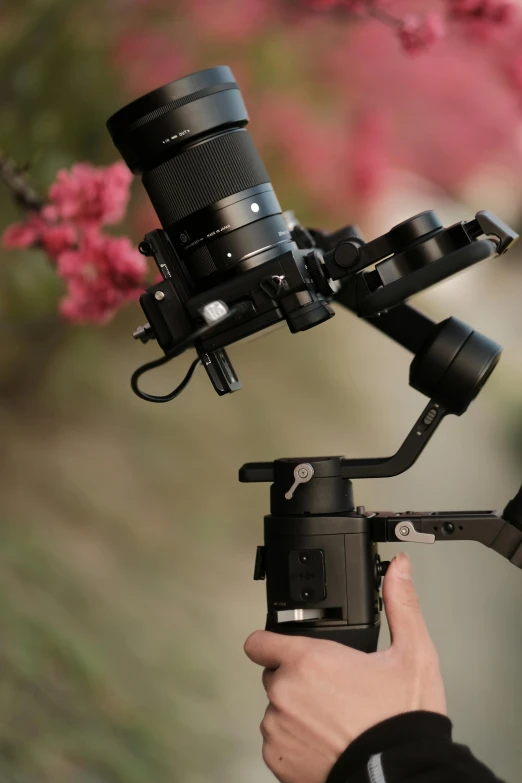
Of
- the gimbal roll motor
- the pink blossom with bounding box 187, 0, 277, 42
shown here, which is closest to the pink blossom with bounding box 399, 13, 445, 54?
the pink blossom with bounding box 187, 0, 277, 42

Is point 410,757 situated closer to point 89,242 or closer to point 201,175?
point 201,175

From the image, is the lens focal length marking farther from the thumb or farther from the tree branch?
the tree branch

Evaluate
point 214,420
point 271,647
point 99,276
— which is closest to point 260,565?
point 271,647

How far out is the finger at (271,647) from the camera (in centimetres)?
70

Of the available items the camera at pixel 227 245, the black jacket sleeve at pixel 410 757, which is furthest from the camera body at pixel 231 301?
the black jacket sleeve at pixel 410 757

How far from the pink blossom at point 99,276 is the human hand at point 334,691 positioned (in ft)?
2.90

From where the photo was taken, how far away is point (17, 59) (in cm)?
146

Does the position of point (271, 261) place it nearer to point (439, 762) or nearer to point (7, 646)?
point (439, 762)

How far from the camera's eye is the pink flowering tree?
4.35 ft

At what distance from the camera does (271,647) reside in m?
0.71

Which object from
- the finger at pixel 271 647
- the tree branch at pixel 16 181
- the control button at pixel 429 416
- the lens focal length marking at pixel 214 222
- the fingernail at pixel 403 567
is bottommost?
the finger at pixel 271 647

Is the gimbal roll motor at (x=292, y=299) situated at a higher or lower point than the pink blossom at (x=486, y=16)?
lower

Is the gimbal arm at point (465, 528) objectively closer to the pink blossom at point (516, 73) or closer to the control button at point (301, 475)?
the control button at point (301, 475)

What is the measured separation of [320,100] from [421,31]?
204 mm
